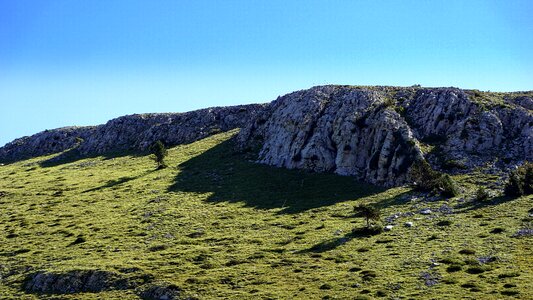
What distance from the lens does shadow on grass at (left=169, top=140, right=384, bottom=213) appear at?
255 ft

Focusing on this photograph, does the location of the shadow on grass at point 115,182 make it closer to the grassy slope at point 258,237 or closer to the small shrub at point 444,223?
the grassy slope at point 258,237

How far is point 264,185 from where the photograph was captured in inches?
3474

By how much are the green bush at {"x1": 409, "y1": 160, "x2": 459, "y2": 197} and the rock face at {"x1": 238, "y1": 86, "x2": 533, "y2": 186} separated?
2541 mm

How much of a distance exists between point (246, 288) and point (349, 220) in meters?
24.9

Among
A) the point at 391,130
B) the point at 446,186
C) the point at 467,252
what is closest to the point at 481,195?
the point at 446,186

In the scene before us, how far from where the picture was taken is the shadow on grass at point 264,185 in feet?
255

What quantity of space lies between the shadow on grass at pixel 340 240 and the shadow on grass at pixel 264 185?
16251 millimetres

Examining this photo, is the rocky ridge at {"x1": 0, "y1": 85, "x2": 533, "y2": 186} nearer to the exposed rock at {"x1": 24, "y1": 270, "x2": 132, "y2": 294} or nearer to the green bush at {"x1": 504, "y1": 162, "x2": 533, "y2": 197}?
the green bush at {"x1": 504, "y1": 162, "x2": 533, "y2": 197}

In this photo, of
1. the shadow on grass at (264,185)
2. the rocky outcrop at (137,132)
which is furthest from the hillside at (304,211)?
the rocky outcrop at (137,132)

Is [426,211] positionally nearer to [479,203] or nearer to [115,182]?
[479,203]

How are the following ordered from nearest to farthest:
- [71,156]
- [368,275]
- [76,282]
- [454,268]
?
[454,268] < [368,275] < [76,282] < [71,156]

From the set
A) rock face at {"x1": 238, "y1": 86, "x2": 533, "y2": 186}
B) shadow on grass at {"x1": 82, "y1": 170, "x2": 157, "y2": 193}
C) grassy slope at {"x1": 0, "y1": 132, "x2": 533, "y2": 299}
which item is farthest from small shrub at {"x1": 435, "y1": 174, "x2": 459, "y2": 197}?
shadow on grass at {"x1": 82, "y1": 170, "x2": 157, "y2": 193}

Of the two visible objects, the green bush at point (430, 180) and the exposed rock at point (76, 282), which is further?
the green bush at point (430, 180)

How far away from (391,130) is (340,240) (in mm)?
37526
